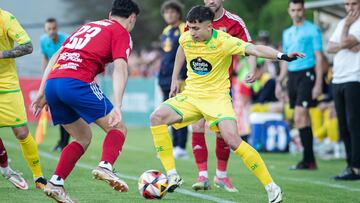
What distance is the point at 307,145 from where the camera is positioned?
519 inches

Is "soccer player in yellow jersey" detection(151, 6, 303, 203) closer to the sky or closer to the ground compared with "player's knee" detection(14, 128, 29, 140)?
closer to the sky

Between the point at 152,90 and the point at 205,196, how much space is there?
14909 millimetres

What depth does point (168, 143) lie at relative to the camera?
359 inches

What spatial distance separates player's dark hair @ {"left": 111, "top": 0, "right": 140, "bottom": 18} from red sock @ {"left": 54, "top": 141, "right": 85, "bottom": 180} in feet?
4.06

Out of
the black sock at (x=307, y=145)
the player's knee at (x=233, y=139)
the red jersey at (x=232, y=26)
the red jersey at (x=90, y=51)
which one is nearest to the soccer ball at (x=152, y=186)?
the player's knee at (x=233, y=139)

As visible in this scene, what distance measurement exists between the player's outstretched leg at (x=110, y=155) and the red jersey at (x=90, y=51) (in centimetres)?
47

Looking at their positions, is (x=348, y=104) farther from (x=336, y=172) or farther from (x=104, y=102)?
(x=104, y=102)

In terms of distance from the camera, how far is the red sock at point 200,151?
997 cm

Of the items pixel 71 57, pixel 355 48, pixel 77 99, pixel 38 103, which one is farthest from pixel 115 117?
pixel 355 48

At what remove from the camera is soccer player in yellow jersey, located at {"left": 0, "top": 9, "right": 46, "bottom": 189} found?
939 centimetres

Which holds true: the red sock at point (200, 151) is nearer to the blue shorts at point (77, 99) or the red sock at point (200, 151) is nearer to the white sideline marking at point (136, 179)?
the white sideline marking at point (136, 179)

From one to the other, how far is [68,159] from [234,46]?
6.71ft

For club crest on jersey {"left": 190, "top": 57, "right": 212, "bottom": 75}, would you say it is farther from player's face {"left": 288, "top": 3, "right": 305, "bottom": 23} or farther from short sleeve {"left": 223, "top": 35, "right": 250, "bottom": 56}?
player's face {"left": 288, "top": 3, "right": 305, "bottom": 23}

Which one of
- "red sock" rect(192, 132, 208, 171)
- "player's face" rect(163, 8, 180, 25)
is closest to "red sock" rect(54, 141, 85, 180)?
"red sock" rect(192, 132, 208, 171)
